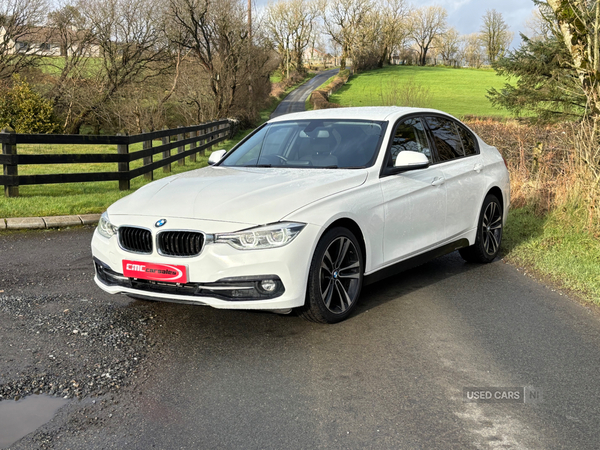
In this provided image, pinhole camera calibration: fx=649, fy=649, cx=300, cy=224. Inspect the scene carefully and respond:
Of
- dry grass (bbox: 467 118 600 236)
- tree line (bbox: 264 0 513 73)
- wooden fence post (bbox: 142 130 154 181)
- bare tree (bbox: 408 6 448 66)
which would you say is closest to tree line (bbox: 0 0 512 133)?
wooden fence post (bbox: 142 130 154 181)

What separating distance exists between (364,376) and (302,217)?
125 centimetres

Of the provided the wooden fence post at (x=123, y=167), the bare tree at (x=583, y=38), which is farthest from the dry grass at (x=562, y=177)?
the wooden fence post at (x=123, y=167)

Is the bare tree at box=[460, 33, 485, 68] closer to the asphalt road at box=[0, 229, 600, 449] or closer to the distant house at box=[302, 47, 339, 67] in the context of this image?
the distant house at box=[302, 47, 339, 67]

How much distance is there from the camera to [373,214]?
17.7 feet

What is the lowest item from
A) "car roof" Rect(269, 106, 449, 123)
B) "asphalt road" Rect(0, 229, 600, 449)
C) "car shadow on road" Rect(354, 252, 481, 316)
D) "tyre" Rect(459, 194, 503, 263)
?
"car shadow on road" Rect(354, 252, 481, 316)

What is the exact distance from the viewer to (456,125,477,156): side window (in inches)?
285

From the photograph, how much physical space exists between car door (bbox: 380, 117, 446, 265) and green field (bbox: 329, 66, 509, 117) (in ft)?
139

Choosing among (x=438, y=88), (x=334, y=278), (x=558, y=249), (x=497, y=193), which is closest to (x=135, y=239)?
(x=334, y=278)

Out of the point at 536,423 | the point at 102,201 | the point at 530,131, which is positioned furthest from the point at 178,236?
the point at 530,131

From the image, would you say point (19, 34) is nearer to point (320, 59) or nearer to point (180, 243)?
point (180, 243)

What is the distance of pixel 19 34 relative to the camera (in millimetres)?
29781

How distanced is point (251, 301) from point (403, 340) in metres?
1.18

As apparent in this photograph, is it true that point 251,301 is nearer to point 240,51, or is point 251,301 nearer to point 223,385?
point 223,385

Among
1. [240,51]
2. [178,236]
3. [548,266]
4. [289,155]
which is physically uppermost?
[240,51]
